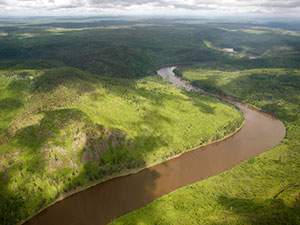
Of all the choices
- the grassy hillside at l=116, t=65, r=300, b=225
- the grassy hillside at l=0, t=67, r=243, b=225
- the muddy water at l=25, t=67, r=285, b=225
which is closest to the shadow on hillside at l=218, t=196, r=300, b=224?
the grassy hillside at l=116, t=65, r=300, b=225

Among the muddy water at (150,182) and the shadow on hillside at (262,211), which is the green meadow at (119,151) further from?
the muddy water at (150,182)

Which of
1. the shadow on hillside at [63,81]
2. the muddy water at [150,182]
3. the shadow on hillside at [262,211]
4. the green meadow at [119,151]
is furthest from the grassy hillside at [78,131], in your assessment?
the shadow on hillside at [262,211]

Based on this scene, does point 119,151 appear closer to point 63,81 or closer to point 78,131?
Answer: point 78,131

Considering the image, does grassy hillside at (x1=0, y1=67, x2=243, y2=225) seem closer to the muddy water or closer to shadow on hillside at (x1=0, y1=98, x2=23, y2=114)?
shadow on hillside at (x1=0, y1=98, x2=23, y2=114)

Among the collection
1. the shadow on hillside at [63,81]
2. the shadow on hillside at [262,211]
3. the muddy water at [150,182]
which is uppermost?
the shadow on hillside at [63,81]

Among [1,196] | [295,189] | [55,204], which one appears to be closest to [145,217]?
[55,204]

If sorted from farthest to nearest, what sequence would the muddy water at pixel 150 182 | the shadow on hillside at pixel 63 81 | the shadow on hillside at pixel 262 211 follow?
1. the shadow on hillside at pixel 63 81
2. the muddy water at pixel 150 182
3. the shadow on hillside at pixel 262 211

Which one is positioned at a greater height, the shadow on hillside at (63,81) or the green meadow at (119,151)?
the shadow on hillside at (63,81)
